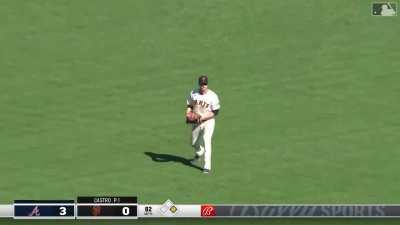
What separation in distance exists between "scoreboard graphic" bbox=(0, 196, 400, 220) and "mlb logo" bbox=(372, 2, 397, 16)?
41.3 ft

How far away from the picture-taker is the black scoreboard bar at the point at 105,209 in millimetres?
23125

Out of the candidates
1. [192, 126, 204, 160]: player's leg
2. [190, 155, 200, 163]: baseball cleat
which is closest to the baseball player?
[192, 126, 204, 160]: player's leg

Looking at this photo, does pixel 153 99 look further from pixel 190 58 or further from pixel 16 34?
pixel 16 34

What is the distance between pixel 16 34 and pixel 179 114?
19.7ft

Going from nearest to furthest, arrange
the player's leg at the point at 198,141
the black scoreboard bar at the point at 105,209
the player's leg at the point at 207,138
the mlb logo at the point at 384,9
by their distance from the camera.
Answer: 1. the black scoreboard bar at the point at 105,209
2. the player's leg at the point at 207,138
3. the player's leg at the point at 198,141
4. the mlb logo at the point at 384,9

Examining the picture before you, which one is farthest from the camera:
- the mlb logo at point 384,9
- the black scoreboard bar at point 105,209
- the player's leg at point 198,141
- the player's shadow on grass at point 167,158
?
the mlb logo at point 384,9

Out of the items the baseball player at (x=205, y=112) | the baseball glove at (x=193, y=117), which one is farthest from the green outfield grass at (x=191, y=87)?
the baseball glove at (x=193, y=117)

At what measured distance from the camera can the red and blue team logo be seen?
2317cm

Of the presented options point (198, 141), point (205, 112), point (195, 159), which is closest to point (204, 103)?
point (205, 112)

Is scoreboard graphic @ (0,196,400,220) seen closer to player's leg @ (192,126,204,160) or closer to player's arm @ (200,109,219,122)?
player's arm @ (200,109,219,122)

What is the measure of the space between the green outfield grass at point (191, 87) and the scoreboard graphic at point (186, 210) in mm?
1790

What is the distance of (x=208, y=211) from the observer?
76.1 feet

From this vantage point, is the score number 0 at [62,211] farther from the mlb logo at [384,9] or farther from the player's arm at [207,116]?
the mlb logo at [384,9]

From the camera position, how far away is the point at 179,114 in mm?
30219
